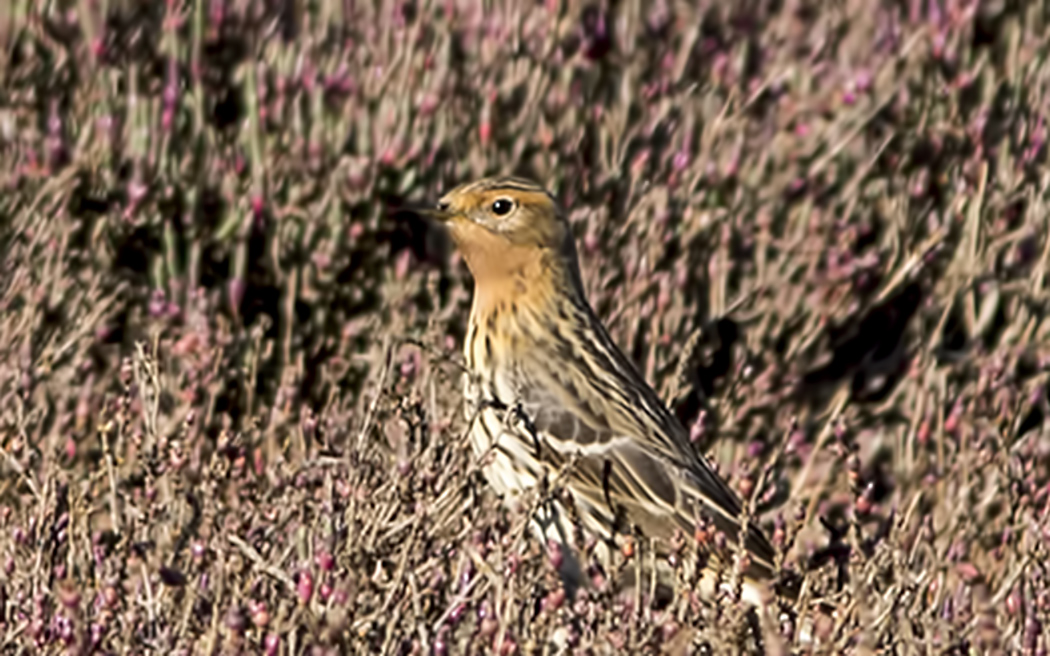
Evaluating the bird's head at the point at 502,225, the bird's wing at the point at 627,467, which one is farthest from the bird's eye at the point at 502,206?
the bird's wing at the point at 627,467

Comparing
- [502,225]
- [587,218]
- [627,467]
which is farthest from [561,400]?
[587,218]

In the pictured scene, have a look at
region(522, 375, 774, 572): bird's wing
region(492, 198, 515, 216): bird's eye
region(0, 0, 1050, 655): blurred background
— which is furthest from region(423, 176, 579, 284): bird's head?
region(522, 375, 774, 572): bird's wing

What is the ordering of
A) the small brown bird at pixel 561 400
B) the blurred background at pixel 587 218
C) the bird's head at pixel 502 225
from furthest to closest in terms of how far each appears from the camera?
the blurred background at pixel 587 218 → the bird's head at pixel 502 225 → the small brown bird at pixel 561 400

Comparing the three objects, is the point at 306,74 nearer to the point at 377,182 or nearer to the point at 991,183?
the point at 377,182

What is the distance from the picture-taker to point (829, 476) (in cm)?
667

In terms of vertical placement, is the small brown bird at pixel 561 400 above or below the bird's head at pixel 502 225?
below

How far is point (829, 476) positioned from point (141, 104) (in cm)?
260

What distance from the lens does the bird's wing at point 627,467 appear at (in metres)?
5.39

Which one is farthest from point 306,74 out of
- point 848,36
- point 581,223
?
point 848,36

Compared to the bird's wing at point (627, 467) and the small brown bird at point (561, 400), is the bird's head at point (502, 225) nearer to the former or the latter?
the small brown bird at point (561, 400)

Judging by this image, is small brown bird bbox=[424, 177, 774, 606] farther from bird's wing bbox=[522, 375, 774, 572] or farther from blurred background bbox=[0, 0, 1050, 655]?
blurred background bbox=[0, 0, 1050, 655]

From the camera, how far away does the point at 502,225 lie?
6.08 meters

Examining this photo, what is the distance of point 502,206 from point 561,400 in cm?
69

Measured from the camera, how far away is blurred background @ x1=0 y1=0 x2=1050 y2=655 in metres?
6.36
